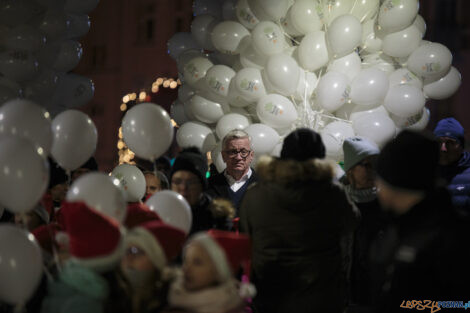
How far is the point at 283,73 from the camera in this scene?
4.21 metres

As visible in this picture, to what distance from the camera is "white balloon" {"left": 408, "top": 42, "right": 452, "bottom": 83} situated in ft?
14.5

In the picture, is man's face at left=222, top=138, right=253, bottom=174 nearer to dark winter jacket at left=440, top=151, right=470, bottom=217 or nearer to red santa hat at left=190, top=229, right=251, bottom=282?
dark winter jacket at left=440, top=151, right=470, bottom=217

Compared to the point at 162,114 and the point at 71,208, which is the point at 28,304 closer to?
the point at 71,208

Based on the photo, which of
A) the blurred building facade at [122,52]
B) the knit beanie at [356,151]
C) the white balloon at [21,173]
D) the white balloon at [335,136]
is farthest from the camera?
the blurred building facade at [122,52]

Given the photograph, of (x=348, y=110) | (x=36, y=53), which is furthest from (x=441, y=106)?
(x=36, y=53)

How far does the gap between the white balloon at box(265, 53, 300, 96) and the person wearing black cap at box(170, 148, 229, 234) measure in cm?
137

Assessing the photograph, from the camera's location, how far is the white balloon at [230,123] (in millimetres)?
4668

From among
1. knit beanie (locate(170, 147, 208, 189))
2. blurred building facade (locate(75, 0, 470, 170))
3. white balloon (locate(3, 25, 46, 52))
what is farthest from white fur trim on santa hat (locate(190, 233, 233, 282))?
blurred building facade (locate(75, 0, 470, 170))

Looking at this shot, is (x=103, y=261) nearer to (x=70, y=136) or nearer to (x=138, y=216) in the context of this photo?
(x=138, y=216)

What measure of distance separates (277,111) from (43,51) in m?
2.21

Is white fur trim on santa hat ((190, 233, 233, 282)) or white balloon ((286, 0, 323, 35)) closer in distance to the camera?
white fur trim on santa hat ((190, 233, 233, 282))

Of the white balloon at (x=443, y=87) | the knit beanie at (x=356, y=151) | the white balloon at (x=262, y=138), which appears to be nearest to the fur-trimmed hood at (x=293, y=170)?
the knit beanie at (x=356, y=151)

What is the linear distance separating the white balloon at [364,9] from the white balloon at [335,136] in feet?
3.36

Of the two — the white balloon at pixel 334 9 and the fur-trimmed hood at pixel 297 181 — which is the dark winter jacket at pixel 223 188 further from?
the white balloon at pixel 334 9
